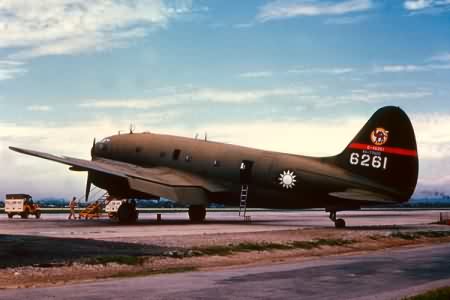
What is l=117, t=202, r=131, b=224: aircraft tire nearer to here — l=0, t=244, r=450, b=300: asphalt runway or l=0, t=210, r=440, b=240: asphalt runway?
l=0, t=210, r=440, b=240: asphalt runway

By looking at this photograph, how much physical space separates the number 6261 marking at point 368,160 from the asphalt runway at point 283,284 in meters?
17.3

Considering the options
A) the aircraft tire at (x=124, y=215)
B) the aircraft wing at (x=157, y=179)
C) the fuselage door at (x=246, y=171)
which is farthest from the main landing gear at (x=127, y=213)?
the fuselage door at (x=246, y=171)

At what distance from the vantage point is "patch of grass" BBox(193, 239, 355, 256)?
23.4 meters

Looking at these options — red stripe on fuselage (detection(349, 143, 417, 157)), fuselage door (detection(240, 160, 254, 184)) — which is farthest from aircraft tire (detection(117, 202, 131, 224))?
red stripe on fuselage (detection(349, 143, 417, 157))

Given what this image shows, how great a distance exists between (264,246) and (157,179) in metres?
20.4

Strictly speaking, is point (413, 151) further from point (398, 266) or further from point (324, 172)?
point (398, 266)

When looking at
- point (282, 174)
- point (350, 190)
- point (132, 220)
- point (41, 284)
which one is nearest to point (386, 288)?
point (41, 284)

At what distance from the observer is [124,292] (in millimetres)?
13898

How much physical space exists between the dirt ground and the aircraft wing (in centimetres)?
1294

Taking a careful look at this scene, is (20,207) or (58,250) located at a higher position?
(20,207)

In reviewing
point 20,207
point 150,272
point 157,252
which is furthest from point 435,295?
point 20,207

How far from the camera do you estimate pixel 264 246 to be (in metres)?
25.7

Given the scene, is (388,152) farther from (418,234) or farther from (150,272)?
(150,272)

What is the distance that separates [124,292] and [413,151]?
27393 millimetres
